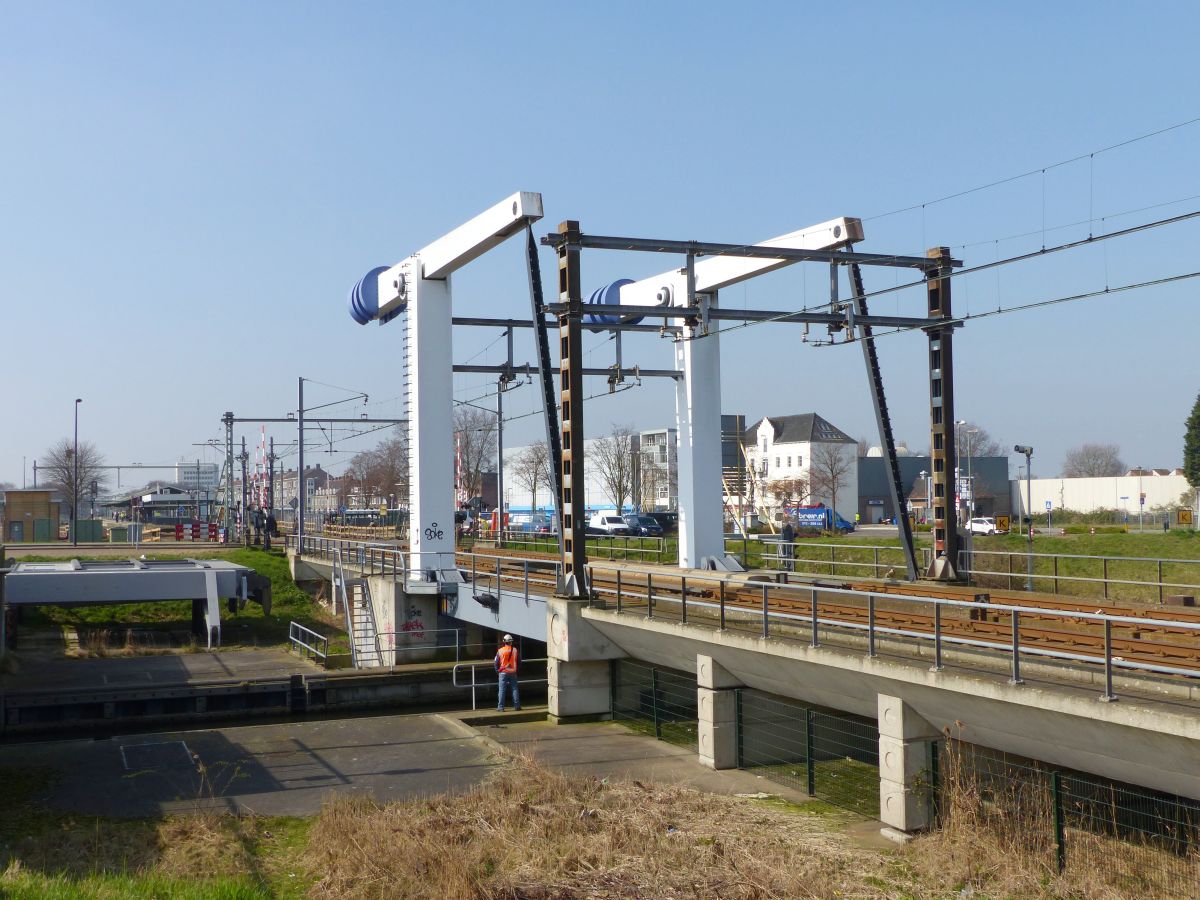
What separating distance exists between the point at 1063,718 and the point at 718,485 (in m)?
17.7

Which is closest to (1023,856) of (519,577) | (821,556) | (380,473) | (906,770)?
(906,770)

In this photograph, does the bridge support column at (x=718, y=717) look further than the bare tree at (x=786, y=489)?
No

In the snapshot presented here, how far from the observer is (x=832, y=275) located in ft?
72.7

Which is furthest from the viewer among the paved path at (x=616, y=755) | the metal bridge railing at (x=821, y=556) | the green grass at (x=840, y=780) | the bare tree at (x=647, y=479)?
the bare tree at (x=647, y=479)

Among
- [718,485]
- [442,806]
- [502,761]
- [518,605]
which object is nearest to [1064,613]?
[442,806]

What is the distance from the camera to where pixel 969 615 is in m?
17.0

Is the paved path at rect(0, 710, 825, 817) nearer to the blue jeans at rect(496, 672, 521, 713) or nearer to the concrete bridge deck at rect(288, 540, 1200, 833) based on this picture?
the blue jeans at rect(496, 672, 521, 713)

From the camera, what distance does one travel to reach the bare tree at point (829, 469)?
262 feet

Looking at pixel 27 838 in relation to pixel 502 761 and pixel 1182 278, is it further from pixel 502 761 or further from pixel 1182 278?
pixel 1182 278

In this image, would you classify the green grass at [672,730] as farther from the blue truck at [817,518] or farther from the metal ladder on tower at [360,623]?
the blue truck at [817,518]

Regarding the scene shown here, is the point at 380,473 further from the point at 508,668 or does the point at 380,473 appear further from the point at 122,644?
the point at 508,668

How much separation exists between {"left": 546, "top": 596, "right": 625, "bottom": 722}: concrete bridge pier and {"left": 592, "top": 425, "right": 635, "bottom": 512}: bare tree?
53.8m

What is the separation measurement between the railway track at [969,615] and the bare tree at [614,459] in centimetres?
5366

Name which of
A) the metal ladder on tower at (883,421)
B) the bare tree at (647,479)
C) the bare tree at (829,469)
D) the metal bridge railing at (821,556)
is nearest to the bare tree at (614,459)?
the bare tree at (647,479)
